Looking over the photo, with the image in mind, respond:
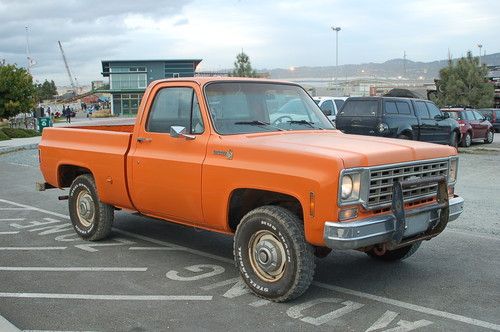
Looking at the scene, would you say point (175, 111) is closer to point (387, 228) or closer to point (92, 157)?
point (92, 157)

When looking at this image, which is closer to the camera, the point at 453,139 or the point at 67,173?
the point at 67,173

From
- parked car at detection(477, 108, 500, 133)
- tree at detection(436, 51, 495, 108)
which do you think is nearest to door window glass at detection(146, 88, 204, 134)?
parked car at detection(477, 108, 500, 133)

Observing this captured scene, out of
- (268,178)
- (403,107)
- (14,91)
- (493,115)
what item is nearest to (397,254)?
(268,178)

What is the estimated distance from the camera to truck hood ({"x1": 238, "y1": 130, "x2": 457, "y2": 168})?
4.77m

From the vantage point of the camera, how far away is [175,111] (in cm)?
629

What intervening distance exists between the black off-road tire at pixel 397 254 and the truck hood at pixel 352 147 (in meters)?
1.17

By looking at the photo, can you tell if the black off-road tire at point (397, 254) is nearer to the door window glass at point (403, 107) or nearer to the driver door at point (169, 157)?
the driver door at point (169, 157)

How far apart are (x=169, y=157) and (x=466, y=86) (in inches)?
1675

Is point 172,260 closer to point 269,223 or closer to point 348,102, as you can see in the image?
point 269,223

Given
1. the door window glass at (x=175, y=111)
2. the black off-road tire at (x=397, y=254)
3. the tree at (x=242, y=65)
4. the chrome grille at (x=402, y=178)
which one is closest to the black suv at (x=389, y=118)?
the black off-road tire at (x=397, y=254)

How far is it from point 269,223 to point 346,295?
102cm

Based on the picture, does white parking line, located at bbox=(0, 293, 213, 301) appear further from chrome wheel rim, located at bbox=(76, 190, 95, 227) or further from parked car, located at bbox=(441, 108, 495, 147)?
parked car, located at bbox=(441, 108, 495, 147)

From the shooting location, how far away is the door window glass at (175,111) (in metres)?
6.00

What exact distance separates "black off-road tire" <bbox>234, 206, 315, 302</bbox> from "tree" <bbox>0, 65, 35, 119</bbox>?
88.5 feet
